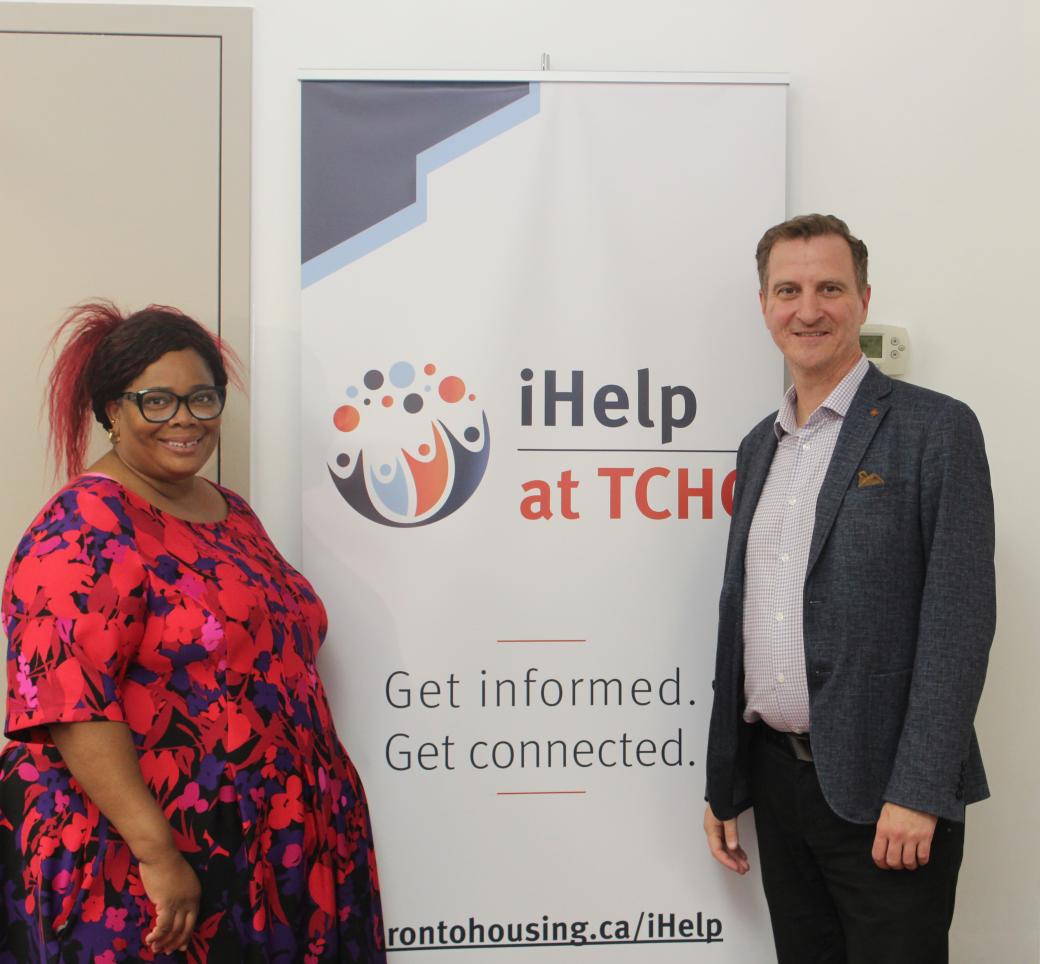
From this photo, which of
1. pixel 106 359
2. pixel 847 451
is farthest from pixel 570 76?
pixel 106 359

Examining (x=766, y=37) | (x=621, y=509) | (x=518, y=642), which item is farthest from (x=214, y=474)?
(x=766, y=37)

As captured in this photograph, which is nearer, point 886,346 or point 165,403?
point 165,403

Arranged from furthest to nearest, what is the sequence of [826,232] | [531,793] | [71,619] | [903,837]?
[531,793]
[826,232]
[903,837]
[71,619]

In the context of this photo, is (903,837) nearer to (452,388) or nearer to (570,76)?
(452,388)

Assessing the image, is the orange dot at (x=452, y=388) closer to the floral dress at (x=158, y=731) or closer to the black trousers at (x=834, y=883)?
the floral dress at (x=158, y=731)

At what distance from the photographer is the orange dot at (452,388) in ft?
6.53

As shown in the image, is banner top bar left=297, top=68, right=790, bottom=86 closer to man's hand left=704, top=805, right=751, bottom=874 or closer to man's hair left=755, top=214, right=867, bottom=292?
man's hair left=755, top=214, right=867, bottom=292

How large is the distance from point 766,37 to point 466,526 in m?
1.29

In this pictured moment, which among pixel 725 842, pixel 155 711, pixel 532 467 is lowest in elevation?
pixel 725 842

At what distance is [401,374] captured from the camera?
198 centimetres

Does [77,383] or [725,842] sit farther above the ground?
[77,383]

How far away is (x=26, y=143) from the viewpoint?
1966 millimetres

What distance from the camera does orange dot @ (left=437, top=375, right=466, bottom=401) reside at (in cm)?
199

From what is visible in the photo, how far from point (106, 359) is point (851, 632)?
132 centimetres
